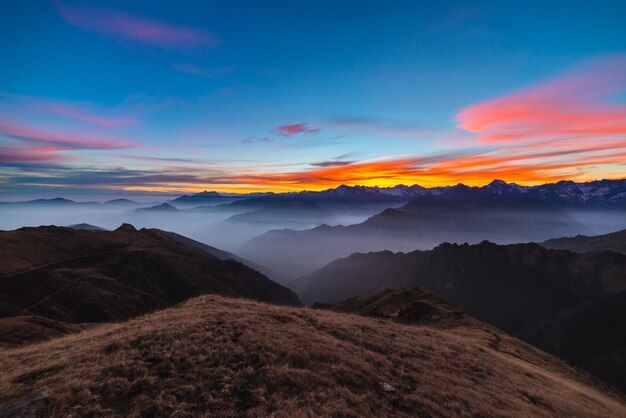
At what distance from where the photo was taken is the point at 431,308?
1901 inches

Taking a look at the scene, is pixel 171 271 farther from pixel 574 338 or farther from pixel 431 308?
pixel 574 338

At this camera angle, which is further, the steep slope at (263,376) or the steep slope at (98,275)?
the steep slope at (98,275)

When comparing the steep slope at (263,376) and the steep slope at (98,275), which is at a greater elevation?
the steep slope at (263,376)

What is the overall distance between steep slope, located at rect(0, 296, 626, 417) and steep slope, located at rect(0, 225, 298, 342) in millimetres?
60925

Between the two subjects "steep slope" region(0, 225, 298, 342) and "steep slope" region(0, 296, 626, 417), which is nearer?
"steep slope" region(0, 296, 626, 417)

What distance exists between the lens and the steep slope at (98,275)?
65.6 metres

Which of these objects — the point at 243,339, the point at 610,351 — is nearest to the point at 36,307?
the point at 243,339

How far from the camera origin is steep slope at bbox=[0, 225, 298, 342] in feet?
215

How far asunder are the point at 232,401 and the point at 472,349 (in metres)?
21.2

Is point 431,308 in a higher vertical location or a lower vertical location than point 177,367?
lower

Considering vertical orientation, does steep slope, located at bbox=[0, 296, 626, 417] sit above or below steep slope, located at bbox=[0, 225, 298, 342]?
above

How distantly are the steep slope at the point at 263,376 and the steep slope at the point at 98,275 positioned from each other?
60.9m

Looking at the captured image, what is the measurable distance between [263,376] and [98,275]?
9059cm

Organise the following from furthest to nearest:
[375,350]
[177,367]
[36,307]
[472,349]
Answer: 1. [36,307]
2. [472,349]
3. [375,350]
4. [177,367]
